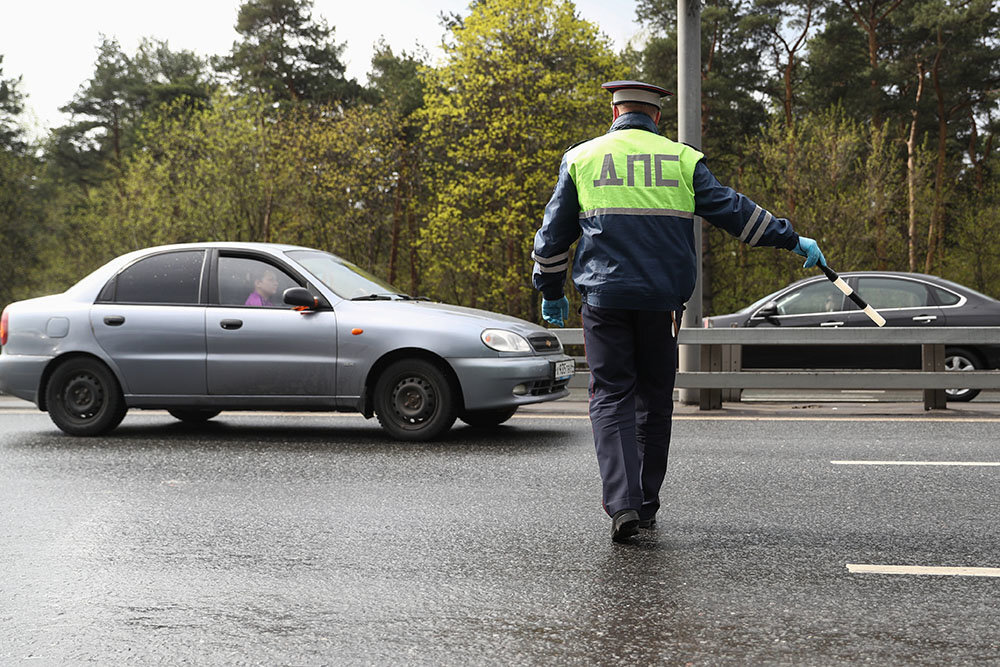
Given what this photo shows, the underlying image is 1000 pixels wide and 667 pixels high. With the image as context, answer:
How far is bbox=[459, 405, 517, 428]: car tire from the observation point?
884cm

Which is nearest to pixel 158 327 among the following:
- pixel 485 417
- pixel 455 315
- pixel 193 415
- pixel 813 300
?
pixel 193 415

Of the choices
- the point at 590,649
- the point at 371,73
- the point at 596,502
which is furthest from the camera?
the point at 371,73

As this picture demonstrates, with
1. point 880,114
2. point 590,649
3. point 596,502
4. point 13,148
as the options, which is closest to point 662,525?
point 596,502

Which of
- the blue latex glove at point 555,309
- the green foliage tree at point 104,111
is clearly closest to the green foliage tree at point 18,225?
the green foliage tree at point 104,111

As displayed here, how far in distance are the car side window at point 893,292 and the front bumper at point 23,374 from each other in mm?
8970

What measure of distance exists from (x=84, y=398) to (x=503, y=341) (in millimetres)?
3595

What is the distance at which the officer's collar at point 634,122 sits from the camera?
16.3ft

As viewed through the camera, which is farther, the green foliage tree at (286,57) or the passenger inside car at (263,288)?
the green foliage tree at (286,57)

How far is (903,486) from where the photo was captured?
6215mm

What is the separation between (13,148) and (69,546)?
4743cm

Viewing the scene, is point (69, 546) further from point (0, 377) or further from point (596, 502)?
point (0, 377)

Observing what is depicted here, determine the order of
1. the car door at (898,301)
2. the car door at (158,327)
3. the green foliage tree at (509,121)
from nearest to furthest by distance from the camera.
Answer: the car door at (158,327) < the car door at (898,301) < the green foliage tree at (509,121)

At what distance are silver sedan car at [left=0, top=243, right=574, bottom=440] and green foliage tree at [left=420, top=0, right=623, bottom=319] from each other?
25.7m

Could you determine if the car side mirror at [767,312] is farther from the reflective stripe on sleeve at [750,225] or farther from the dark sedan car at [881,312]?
the reflective stripe on sleeve at [750,225]
